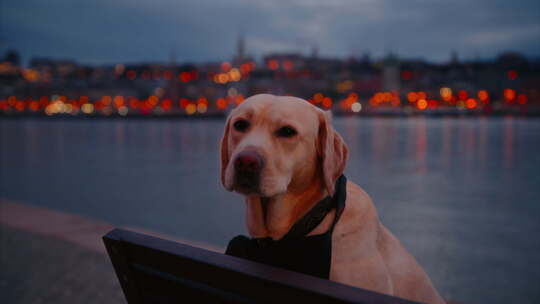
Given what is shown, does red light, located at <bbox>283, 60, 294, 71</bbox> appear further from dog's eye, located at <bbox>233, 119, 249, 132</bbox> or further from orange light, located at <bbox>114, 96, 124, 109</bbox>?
dog's eye, located at <bbox>233, 119, 249, 132</bbox>

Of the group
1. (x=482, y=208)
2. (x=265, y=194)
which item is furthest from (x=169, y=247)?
(x=482, y=208)

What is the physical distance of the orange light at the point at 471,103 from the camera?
5871 inches

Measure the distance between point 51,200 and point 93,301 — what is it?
20.9 ft

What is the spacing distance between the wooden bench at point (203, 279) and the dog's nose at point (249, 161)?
18.2 inches

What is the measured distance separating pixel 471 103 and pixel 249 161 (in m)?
162

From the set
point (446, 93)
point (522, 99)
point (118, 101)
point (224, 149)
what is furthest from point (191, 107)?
point (224, 149)

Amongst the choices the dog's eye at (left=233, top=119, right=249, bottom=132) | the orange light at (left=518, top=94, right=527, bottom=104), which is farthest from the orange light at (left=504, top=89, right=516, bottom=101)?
the dog's eye at (left=233, top=119, right=249, bottom=132)

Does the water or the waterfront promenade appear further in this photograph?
the water

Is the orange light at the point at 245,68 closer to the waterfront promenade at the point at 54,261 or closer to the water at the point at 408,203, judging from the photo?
the water at the point at 408,203

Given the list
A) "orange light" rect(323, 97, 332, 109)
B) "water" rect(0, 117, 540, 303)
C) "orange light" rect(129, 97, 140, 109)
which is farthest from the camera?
"orange light" rect(129, 97, 140, 109)

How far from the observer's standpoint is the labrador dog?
1.85 m

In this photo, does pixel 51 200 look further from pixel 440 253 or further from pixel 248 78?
pixel 248 78

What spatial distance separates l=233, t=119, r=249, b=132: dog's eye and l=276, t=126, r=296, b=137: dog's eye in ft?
0.56

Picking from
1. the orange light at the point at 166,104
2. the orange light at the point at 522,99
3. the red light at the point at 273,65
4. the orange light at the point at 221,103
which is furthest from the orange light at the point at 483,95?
the orange light at the point at 166,104
